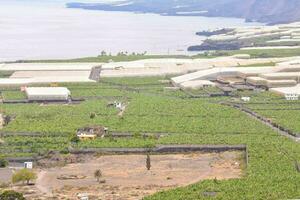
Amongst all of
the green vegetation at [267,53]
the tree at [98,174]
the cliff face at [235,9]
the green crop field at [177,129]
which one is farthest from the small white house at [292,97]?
the cliff face at [235,9]

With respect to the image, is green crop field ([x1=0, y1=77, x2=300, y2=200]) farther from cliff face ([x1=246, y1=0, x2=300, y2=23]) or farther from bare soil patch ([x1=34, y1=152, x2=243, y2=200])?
cliff face ([x1=246, y1=0, x2=300, y2=23])

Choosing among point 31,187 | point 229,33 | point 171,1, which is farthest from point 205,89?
point 171,1

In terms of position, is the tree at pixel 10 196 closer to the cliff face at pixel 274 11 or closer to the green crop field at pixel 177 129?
the green crop field at pixel 177 129

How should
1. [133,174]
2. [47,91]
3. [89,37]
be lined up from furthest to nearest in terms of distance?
[89,37] < [47,91] < [133,174]

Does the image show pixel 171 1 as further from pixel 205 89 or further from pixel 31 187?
pixel 31 187

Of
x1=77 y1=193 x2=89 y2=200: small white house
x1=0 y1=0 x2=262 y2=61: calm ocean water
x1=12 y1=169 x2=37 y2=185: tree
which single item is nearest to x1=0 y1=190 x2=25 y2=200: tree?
x1=77 y1=193 x2=89 y2=200: small white house

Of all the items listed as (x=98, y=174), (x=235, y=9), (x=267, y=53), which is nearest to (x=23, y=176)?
(x=98, y=174)

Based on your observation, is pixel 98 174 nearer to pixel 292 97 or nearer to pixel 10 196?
pixel 10 196
